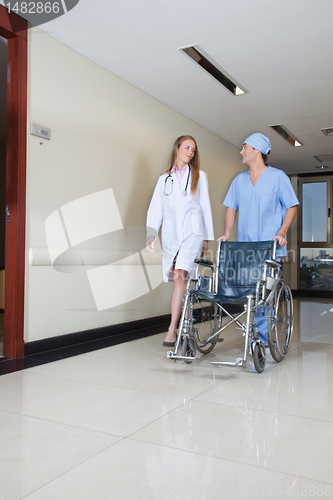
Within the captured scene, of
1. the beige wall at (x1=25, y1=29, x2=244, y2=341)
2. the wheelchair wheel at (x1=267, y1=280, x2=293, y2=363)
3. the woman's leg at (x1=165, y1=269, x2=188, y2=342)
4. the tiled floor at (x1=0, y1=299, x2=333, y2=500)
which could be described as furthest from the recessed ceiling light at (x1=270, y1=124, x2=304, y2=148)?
the tiled floor at (x1=0, y1=299, x2=333, y2=500)

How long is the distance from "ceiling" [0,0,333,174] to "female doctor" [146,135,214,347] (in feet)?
2.28

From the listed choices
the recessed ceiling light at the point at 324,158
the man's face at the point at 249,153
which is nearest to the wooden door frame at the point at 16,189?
the man's face at the point at 249,153

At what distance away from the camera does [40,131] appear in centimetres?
289

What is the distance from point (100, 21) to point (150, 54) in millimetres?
555

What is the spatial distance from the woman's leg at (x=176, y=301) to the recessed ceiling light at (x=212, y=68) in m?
1.61

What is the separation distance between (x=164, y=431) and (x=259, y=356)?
100 centimetres

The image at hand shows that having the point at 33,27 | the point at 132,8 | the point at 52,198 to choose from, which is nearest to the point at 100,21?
the point at 132,8

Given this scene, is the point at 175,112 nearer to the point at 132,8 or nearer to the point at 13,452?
the point at 132,8

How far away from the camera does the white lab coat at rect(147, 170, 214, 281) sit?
10.7 ft

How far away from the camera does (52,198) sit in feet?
9.81

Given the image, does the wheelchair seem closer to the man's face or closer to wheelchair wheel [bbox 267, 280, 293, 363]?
wheelchair wheel [bbox 267, 280, 293, 363]

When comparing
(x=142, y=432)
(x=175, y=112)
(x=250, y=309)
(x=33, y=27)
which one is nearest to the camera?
(x=142, y=432)

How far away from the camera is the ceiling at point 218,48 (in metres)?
2.69

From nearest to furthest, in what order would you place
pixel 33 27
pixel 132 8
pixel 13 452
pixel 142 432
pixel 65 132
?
pixel 13 452, pixel 142 432, pixel 132 8, pixel 33 27, pixel 65 132
